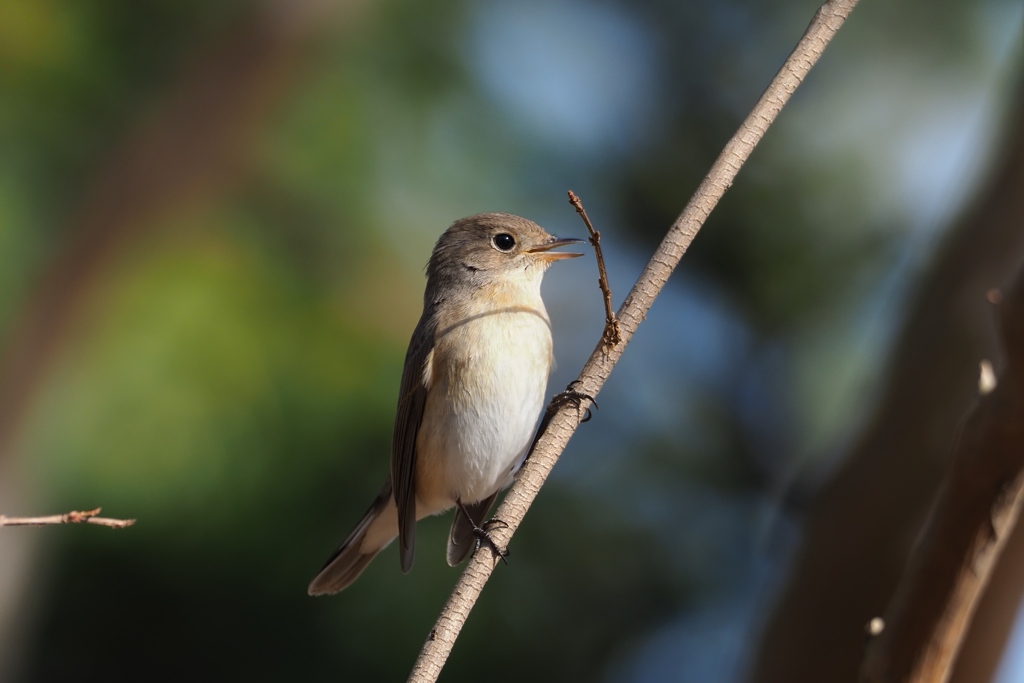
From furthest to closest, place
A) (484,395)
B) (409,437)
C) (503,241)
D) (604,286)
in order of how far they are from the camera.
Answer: (503,241) < (409,437) < (484,395) < (604,286)

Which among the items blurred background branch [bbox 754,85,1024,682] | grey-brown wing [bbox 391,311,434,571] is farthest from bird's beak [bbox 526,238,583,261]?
blurred background branch [bbox 754,85,1024,682]

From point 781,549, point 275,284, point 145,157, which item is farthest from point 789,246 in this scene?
point 145,157

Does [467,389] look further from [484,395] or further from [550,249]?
[550,249]

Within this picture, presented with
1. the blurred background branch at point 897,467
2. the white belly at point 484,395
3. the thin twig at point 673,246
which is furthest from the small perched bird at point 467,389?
the blurred background branch at point 897,467

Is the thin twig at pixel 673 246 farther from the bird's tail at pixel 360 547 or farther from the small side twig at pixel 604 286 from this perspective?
A: the bird's tail at pixel 360 547

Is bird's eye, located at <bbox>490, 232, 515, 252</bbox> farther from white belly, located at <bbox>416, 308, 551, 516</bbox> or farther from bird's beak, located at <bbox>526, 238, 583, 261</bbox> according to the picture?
white belly, located at <bbox>416, 308, 551, 516</bbox>

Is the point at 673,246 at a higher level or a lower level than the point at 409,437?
higher

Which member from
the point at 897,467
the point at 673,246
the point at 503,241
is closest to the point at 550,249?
the point at 503,241
